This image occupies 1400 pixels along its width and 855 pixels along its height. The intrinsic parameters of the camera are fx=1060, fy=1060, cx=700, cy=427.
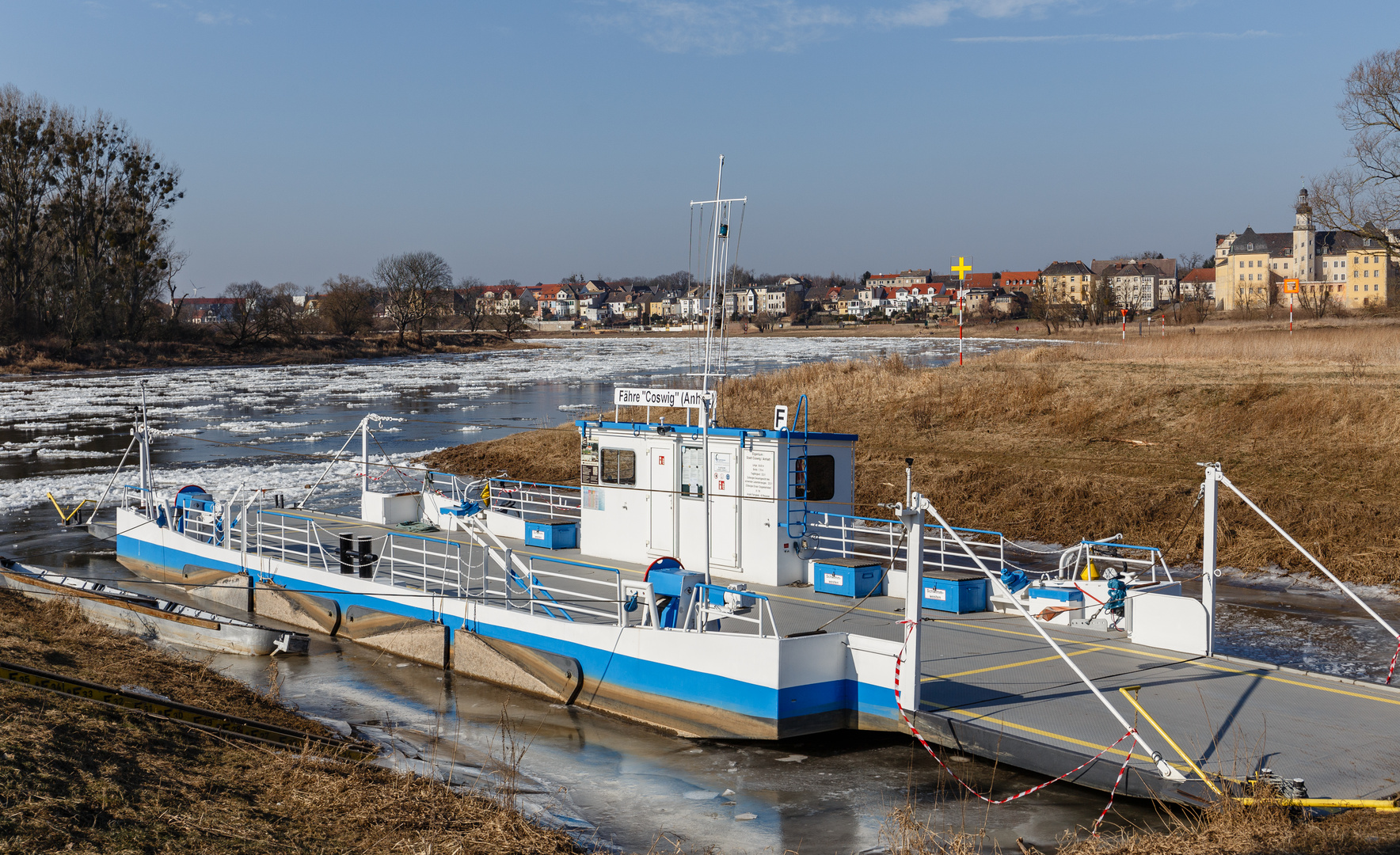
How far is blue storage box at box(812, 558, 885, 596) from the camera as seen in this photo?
47.6ft

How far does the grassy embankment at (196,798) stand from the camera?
668cm

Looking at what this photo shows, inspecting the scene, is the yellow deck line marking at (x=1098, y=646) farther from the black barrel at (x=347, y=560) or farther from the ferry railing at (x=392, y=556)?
the black barrel at (x=347, y=560)

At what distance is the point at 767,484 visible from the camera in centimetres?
1452

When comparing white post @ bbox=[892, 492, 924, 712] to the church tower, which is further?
the church tower

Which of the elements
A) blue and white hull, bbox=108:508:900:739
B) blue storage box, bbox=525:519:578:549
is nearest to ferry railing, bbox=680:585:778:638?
blue and white hull, bbox=108:508:900:739

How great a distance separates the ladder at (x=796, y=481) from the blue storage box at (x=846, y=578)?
24.6 inches

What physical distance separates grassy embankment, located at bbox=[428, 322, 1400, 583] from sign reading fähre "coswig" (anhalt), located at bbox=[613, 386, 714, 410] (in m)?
9.86

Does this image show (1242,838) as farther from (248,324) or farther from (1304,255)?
(1304,255)

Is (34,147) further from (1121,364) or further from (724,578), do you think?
(724,578)

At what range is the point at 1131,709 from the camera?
10766mm

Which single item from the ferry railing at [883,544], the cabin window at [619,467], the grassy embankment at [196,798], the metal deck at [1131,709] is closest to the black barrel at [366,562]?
the cabin window at [619,467]

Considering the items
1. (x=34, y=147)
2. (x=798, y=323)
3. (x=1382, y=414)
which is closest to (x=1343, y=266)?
(x=798, y=323)

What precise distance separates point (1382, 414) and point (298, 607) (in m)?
24.7

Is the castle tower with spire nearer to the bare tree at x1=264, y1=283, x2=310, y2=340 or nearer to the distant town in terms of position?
the distant town
